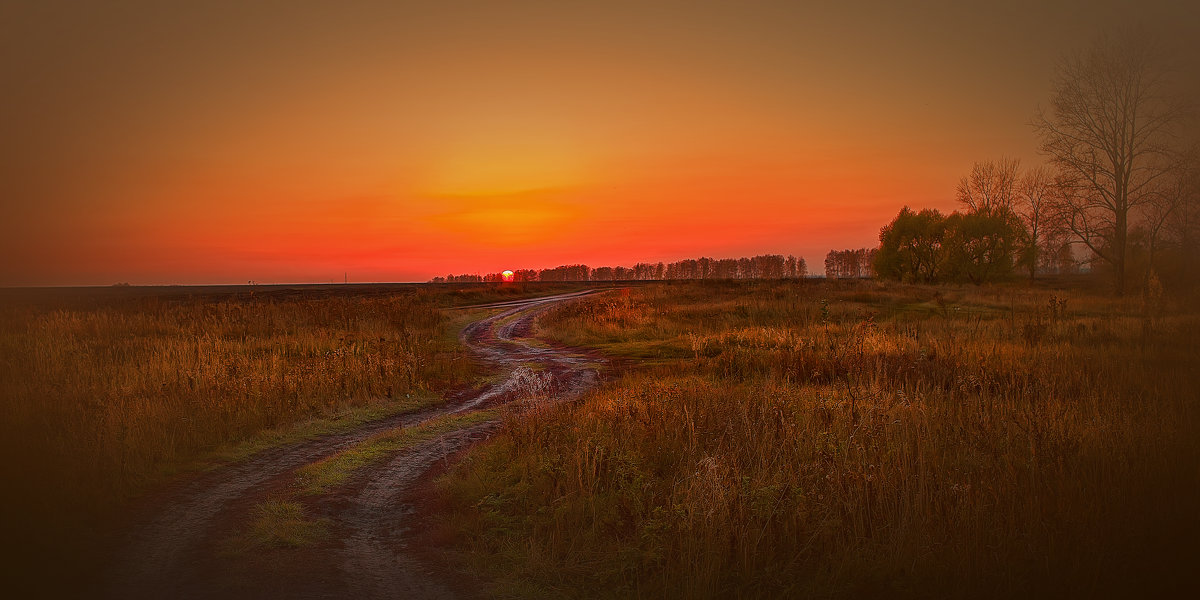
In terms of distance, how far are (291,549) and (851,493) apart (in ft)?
19.4

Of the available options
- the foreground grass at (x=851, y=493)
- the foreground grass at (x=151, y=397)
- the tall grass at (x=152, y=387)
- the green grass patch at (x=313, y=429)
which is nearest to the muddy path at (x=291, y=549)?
the green grass patch at (x=313, y=429)

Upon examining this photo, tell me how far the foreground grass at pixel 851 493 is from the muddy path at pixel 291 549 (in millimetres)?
761

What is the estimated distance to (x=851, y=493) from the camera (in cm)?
562

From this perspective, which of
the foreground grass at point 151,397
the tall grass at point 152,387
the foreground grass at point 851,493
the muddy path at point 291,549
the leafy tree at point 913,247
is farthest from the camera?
the leafy tree at point 913,247

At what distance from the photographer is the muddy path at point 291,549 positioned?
16.2 feet

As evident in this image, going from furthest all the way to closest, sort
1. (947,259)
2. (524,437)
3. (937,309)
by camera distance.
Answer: (947,259)
(937,309)
(524,437)

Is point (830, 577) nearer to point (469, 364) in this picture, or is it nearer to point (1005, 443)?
point (1005, 443)

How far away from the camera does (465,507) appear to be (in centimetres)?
682

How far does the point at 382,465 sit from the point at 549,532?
4077mm

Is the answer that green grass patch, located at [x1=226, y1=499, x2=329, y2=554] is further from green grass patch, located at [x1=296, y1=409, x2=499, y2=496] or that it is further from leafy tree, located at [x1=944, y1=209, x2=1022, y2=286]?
leafy tree, located at [x1=944, y1=209, x2=1022, y2=286]

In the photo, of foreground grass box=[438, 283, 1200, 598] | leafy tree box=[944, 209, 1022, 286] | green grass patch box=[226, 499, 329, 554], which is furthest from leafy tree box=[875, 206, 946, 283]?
green grass patch box=[226, 499, 329, 554]

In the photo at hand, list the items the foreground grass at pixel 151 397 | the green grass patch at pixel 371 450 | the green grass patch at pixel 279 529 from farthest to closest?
the green grass patch at pixel 371 450 → the foreground grass at pixel 151 397 → the green grass patch at pixel 279 529

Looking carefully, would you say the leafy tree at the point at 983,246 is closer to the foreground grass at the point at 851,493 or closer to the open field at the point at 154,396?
the foreground grass at the point at 851,493

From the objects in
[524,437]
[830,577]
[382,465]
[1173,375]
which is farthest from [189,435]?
[1173,375]
